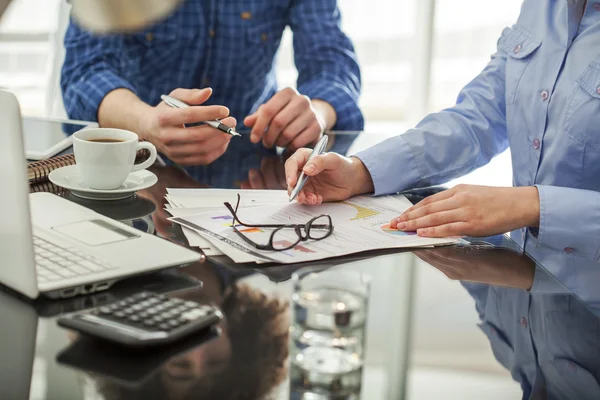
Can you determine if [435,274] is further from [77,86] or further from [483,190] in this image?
[77,86]

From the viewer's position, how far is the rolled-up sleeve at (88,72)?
1687 mm

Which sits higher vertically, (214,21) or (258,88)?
(214,21)

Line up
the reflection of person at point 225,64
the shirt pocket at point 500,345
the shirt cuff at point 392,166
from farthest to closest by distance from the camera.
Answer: the reflection of person at point 225,64, the shirt cuff at point 392,166, the shirt pocket at point 500,345

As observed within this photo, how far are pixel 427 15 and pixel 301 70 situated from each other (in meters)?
2.13

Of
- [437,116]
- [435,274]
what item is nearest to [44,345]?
[435,274]

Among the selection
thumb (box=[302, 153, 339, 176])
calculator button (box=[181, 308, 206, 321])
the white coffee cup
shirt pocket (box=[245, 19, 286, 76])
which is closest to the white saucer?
the white coffee cup

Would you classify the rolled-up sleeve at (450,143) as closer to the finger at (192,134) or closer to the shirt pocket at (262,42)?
the finger at (192,134)

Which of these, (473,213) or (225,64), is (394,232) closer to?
(473,213)

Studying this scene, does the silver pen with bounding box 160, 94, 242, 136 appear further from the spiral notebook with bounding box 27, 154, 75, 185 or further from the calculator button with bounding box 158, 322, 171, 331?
the calculator button with bounding box 158, 322, 171, 331

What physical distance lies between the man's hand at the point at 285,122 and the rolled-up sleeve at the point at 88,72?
35 centimetres

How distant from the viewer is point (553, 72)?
1.27 m

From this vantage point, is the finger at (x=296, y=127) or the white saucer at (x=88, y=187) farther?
the finger at (x=296, y=127)

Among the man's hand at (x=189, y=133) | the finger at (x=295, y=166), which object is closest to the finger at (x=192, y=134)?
the man's hand at (x=189, y=133)

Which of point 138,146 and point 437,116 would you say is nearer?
point 138,146
